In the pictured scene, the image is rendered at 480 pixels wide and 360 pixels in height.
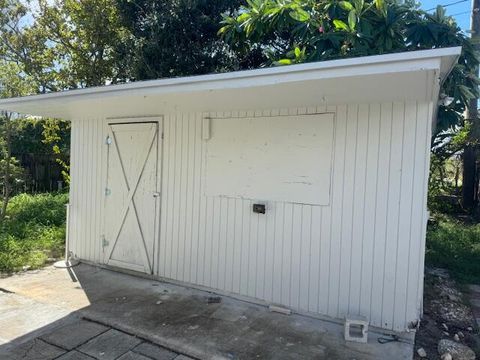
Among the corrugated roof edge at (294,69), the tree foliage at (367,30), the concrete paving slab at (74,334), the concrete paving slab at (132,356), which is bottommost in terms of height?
the concrete paving slab at (132,356)

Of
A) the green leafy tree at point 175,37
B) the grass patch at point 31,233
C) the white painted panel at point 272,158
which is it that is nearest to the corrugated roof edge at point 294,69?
the white painted panel at point 272,158

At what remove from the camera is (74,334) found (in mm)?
3311

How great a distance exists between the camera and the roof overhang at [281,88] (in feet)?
8.20

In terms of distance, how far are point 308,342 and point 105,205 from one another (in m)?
3.37

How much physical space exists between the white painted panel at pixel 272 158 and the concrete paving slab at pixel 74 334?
181 cm

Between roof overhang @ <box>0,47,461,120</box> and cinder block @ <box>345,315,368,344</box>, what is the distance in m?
1.94

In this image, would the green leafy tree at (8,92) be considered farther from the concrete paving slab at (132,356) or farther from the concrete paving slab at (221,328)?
the concrete paving slab at (132,356)

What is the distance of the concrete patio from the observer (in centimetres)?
304

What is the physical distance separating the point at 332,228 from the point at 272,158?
945 millimetres

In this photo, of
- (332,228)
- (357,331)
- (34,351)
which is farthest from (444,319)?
(34,351)

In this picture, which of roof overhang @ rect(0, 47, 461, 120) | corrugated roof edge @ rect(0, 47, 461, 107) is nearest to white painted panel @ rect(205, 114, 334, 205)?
roof overhang @ rect(0, 47, 461, 120)

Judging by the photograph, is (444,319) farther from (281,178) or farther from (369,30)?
(369,30)

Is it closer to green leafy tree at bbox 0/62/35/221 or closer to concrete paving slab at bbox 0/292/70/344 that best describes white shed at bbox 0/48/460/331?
concrete paving slab at bbox 0/292/70/344

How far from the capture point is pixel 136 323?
349cm
